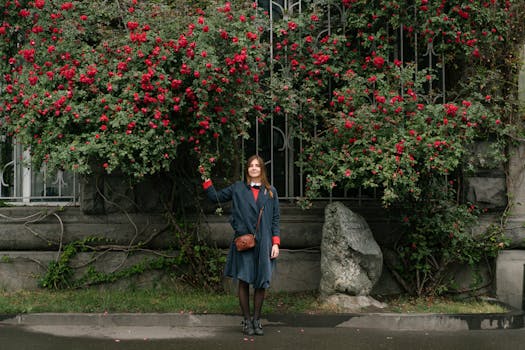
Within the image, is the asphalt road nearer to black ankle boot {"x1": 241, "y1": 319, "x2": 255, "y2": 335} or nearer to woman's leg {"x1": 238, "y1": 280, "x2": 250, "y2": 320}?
black ankle boot {"x1": 241, "y1": 319, "x2": 255, "y2": 335}

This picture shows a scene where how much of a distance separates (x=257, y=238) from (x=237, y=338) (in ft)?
3.27

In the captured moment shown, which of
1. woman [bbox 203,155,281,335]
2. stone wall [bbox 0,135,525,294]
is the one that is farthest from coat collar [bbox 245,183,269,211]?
stone wall [bbox 0,135,525,294]

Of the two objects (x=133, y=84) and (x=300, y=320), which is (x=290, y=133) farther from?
(x=300, y=320)

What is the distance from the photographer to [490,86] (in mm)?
8133

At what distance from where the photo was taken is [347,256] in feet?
24.3

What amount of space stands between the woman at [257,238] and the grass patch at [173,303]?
1.89ft

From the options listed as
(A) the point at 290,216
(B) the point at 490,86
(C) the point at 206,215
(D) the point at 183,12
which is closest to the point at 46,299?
(C) the point at 206,215

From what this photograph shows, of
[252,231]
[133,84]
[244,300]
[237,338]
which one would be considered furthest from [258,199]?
[133,84]

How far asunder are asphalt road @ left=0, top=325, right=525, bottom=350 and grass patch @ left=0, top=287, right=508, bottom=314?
0.31 m

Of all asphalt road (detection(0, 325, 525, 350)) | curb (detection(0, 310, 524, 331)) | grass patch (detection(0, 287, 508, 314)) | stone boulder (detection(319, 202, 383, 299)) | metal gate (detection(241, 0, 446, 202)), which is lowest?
asphalt road (detection(0, 325, 525, 350))

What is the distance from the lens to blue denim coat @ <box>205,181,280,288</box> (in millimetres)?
6633

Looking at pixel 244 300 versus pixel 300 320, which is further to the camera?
Answer: pixel 300 320

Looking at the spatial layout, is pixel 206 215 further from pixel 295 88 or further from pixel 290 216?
pixel 295 88

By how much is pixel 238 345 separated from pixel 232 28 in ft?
10.6
